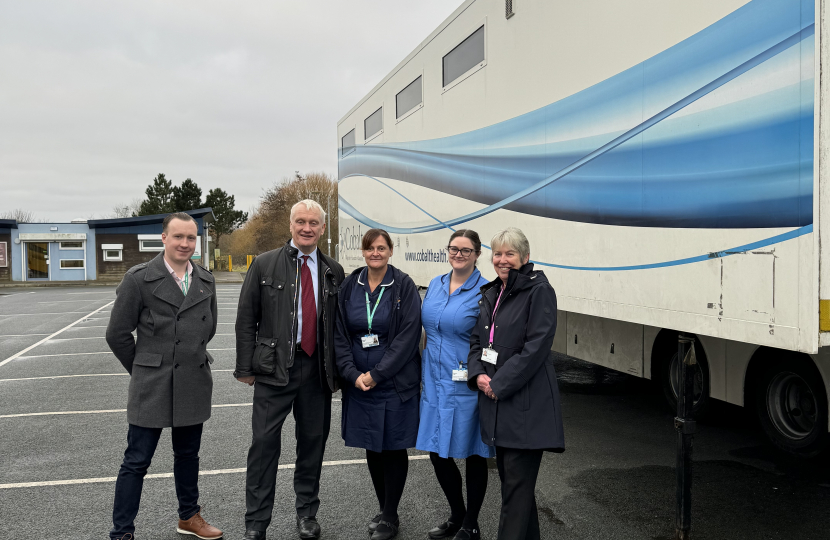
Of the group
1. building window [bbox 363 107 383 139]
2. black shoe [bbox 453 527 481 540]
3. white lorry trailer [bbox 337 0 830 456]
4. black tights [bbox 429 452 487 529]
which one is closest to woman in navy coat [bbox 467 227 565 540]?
black tights [bbox 429 452 487 529]

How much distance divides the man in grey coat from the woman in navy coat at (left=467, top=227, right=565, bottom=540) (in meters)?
1.48

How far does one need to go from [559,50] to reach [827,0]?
2120 millimetres

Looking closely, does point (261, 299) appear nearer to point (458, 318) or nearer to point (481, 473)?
point (458, 318)

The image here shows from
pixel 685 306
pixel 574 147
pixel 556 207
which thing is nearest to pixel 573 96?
pixel 574 147

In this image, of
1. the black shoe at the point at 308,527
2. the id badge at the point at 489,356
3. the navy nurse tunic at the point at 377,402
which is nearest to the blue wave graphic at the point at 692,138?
the id badge at the point at 489,356

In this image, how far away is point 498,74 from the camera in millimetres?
5441

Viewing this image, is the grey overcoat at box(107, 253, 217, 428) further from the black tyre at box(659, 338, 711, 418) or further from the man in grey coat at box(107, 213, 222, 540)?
the black tyre at box(659, 338, 711, 418)

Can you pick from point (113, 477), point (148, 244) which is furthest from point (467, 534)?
point (148, 244)

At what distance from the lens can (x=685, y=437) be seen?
11.5ft

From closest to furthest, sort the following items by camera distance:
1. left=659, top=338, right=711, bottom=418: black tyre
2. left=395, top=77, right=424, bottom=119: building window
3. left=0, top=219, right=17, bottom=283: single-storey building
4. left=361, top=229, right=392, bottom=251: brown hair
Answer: left=361, top=229, right=392, bottom=251: brown hair → left=659, top=338, right=711, bottom=418: black tyre → left=395, top=77, right=424, bottom=119: building window → left=0, top=219, right=17, bottom=283: single-storey building

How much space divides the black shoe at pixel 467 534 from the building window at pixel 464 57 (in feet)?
13.1

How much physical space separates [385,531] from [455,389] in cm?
90

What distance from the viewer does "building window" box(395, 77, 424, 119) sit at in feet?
24.1

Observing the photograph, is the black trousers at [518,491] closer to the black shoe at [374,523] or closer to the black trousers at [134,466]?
the black shoe at [374,523]
